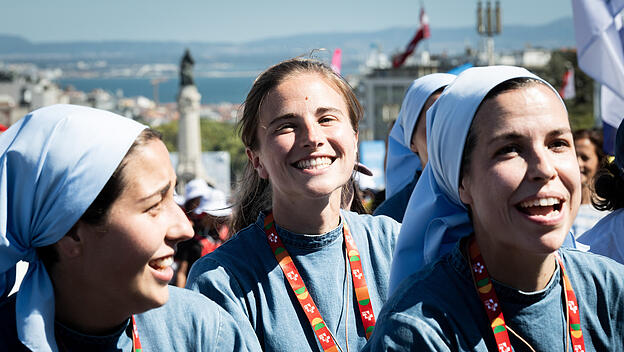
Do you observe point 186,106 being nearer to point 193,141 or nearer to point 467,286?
point 193,141

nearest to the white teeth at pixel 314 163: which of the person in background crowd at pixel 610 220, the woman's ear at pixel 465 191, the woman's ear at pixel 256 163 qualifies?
the woman's ear at pixel 256 163

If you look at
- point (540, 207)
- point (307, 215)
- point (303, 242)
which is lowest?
point (303, 242)

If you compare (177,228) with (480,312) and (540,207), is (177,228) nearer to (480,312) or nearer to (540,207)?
(480,312)

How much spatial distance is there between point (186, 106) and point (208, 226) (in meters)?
48.4

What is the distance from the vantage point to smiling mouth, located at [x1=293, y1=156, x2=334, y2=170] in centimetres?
336

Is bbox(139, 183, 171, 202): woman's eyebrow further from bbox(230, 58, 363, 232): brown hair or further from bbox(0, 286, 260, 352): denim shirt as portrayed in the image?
bbox(230, 58, 363, 232): brown hair

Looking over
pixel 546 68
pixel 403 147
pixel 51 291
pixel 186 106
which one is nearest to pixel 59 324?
pixel 51 291

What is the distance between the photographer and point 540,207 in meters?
2.44

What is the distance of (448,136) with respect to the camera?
2543 millimetres

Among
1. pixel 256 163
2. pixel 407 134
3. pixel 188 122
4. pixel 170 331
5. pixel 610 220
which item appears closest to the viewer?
pixel 170 331

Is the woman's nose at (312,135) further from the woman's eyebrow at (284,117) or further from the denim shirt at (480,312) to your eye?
the denim shirt at (480,312)

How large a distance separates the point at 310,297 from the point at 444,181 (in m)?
0.87

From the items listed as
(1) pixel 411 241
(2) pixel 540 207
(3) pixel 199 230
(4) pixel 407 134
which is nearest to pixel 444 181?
(1) pixel 411 241

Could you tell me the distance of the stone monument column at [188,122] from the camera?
55.6 m
